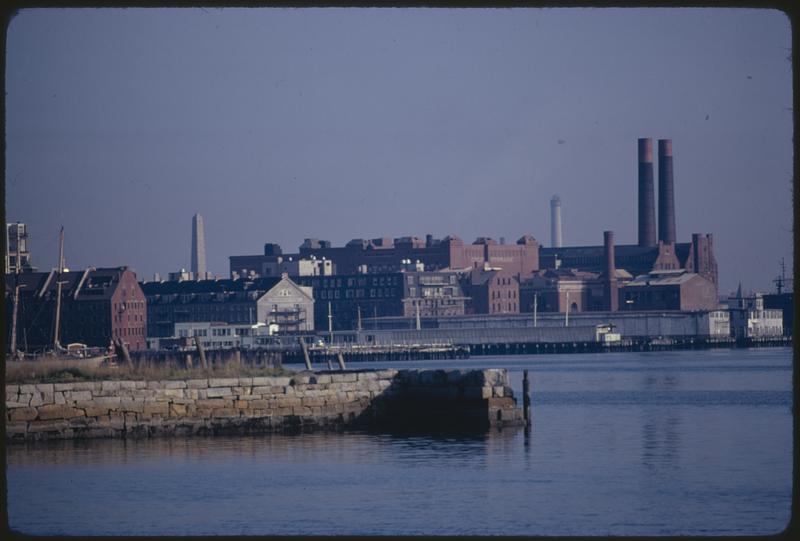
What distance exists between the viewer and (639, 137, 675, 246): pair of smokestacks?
16950 centimetres

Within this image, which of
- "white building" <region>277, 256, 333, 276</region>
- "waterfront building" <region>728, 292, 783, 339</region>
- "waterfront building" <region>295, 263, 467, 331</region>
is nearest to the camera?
"waterfront building" <region>728, 292, 783, 339</region>

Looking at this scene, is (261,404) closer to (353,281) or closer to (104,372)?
(104,372)

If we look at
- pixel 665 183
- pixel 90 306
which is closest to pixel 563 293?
pixel 665 183

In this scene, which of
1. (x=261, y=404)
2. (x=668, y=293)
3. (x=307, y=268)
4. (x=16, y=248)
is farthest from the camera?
(x=307, y=268)

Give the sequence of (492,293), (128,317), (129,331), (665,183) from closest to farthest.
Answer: (128,317), (129,331), (665,183), (492,293)

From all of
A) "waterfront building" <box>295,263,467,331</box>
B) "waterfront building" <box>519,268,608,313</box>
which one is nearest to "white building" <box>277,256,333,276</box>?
"waterfront building" <box>295,263,467,331</box>

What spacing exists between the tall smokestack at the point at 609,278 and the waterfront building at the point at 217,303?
38191mm

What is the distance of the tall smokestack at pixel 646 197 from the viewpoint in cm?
16912

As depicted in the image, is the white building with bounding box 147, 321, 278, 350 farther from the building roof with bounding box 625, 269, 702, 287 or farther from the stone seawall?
the stone seawall

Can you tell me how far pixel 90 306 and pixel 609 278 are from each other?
243 ft

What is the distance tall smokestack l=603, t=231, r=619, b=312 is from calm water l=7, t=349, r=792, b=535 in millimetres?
134386

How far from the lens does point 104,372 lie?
3550 centimetres

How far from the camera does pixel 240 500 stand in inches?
915

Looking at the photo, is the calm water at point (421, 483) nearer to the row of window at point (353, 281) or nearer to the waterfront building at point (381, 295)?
the waterfront building at point (381, 295)
